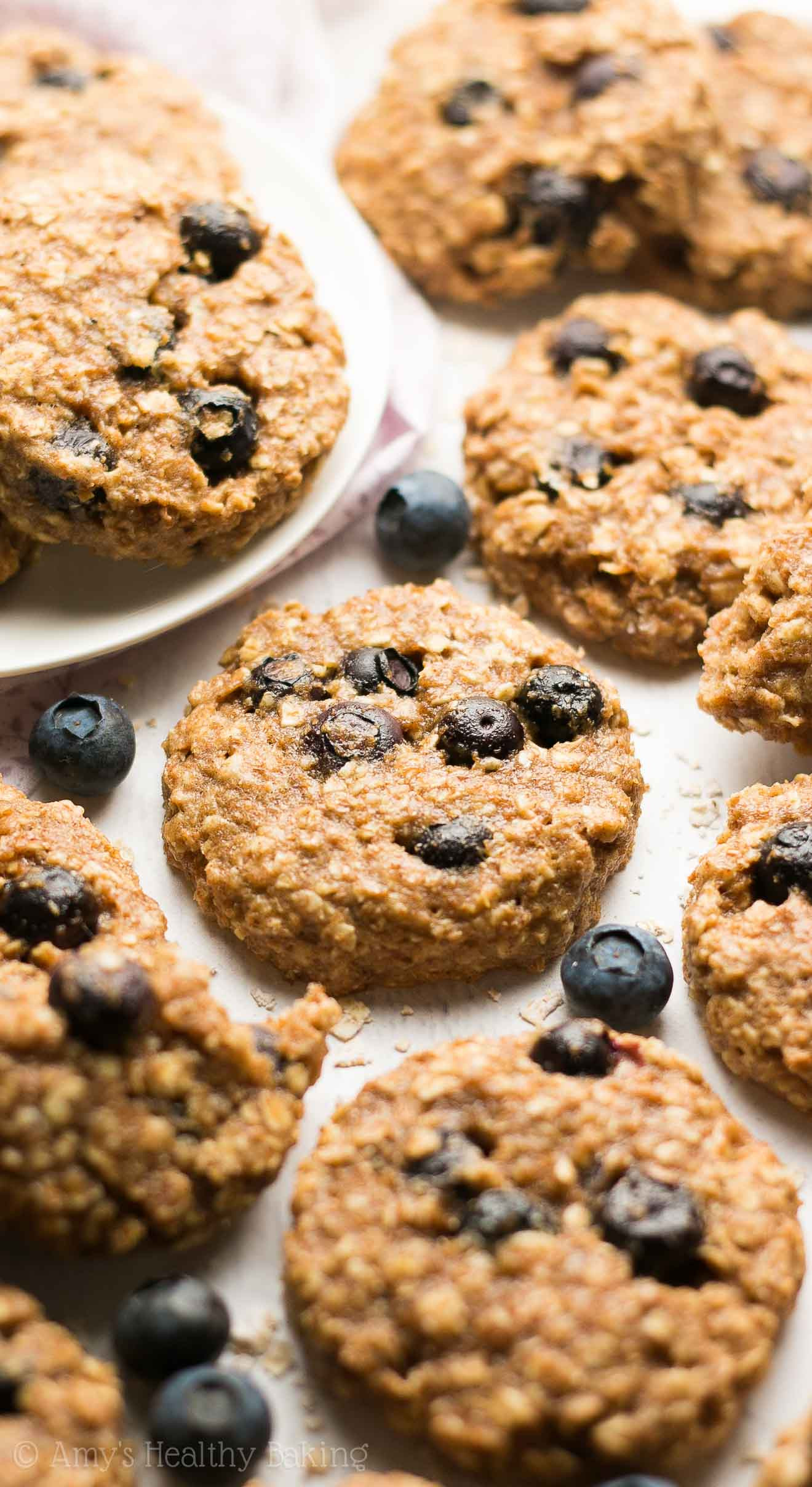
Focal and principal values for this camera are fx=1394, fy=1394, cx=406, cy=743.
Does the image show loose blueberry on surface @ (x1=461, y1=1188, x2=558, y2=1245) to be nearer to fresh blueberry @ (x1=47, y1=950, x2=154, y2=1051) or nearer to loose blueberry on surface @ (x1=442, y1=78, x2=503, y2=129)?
fresh blueberry @ (x1=47, y1=950, x2=154, y2=1051)

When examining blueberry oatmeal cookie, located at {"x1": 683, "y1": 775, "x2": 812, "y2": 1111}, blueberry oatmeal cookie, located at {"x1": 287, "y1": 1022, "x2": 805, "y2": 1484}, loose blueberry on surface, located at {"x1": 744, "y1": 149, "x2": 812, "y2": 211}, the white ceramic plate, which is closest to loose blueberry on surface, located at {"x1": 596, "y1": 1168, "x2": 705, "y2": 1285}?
blueberry oatmeal cookie, located at {"x1": 287, "y1": 1022, "x2": 805, "y2": 1484}

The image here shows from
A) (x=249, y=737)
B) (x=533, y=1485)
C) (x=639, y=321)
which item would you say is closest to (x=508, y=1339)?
(x=533, y=1485)

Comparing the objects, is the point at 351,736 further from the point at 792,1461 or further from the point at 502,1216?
the point at 792,1461

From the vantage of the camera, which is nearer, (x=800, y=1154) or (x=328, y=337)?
(x=800, y=1154)

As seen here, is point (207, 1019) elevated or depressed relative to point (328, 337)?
depressed

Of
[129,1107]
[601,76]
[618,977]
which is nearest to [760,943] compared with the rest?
[618,977]

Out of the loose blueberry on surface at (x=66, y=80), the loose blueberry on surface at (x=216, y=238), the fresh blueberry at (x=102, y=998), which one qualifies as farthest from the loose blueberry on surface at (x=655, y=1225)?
the loose blueberry on surface at (x=66, y=80)

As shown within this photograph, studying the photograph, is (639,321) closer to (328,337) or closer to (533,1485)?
(328,337)
